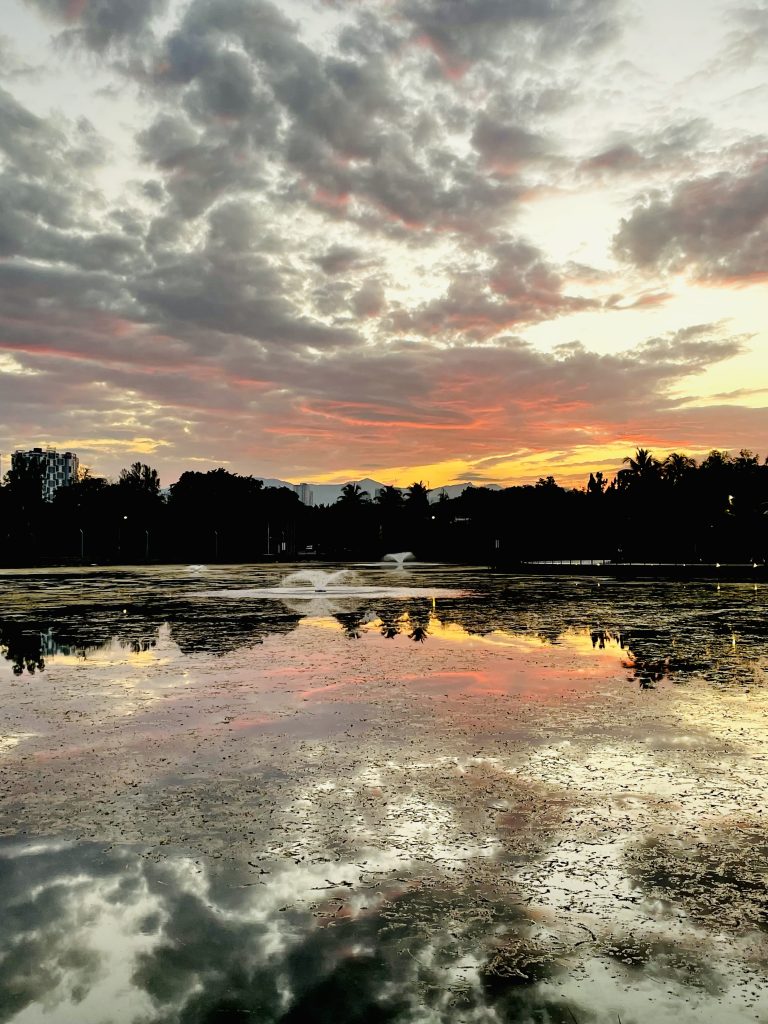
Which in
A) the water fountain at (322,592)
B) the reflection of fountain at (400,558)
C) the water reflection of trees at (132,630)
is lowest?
the reflection of fountain at (400,558)

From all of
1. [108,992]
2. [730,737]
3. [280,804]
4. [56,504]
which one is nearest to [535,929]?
[108,992]

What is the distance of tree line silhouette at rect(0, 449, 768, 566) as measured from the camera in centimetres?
7738

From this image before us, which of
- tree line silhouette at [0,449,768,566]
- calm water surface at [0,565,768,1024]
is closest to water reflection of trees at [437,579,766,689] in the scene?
calm water surface at [0,565,768,1024]

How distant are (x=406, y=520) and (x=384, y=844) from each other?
426ft

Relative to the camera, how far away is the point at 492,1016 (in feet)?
13.1

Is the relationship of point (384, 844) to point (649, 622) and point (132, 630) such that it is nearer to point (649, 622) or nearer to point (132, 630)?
point (132, 630)

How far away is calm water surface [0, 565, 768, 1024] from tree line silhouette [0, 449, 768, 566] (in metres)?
60.2

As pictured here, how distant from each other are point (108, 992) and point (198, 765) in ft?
13.2

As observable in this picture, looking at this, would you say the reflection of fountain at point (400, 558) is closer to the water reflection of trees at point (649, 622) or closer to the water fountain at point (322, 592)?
the water fountain at point (322, 592)

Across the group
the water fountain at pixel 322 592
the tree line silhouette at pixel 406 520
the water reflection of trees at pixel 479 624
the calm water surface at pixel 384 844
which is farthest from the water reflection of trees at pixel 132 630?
the tree line silhouette at pixel 406 520

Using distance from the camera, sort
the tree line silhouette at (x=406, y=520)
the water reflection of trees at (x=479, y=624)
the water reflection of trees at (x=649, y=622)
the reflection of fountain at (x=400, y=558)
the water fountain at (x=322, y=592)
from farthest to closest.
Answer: the reflection of fountain at (x=400, y=558), the tree line silhouette at (x=406, y=520), the water fountain at (x=322, y=592), the water reflection of trees at (x=479, y=624), the water reflection of trees at (x=649, y=622)

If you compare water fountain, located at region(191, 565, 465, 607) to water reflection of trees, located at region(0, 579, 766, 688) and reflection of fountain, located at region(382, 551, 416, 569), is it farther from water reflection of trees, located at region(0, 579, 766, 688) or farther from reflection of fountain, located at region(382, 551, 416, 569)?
reflection of fountain, located at region(382, 551, 416, 569)

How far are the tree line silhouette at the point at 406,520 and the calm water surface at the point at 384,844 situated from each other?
6024cm

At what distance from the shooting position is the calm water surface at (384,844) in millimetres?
4285
